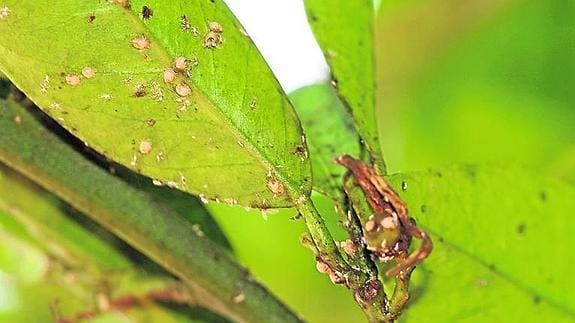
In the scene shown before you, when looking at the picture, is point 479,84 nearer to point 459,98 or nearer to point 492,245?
point 459,98

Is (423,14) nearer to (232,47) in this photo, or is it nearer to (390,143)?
(390,143)

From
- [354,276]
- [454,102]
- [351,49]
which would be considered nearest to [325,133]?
[351,49]

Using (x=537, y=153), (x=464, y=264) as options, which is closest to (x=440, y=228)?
(x=464, y=264)

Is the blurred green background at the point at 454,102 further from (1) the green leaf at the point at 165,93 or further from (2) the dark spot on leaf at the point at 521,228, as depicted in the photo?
(1) the green leaf at the point at 165,93

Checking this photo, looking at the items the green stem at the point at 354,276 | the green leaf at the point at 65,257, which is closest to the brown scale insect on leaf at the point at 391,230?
the green stem at the point at 354,276

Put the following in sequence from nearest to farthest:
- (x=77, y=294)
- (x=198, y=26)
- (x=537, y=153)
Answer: (x=198, y=26), (x=77, y=294), (x=537, y=153)
